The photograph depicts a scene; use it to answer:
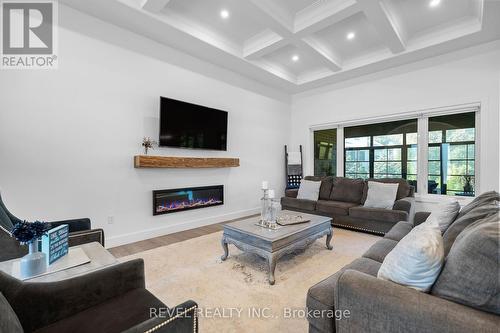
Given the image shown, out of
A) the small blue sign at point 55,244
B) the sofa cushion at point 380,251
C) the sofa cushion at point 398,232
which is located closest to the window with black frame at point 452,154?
the sofa cushion at point 398,232

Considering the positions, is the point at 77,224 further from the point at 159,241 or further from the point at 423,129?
the point at 423,129

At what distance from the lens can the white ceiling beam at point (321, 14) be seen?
2979 millimetres

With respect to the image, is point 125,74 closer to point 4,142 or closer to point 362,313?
point 4,142

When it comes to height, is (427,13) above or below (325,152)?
above

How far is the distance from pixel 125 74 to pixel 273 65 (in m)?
2.91

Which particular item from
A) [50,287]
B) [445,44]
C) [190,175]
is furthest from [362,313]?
[445,44]

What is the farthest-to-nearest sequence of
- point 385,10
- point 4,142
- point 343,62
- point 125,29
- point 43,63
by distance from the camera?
point 343,62, point 125,29, point 385,10, point 43,63, point 4,142

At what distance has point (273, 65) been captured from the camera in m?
4.92

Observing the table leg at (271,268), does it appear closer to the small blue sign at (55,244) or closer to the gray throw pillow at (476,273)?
the gray throw pillow at (476,273)

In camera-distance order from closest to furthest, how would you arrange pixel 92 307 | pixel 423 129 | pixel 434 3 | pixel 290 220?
pixel 92 307 < pixel 290 220 < pixel 434 3 < pixel 423 129

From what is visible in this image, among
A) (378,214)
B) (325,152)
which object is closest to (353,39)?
(325,152)

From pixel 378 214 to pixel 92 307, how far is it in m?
3.76

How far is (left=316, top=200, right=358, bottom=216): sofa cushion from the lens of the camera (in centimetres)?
403

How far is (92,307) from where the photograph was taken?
46.6 inches
